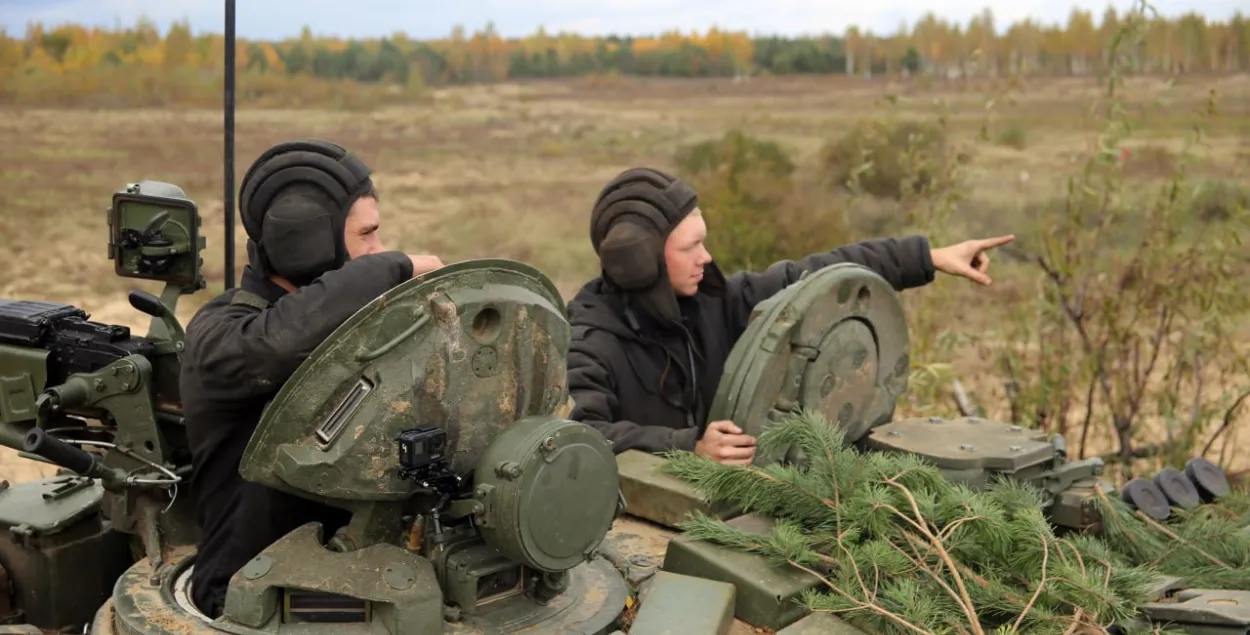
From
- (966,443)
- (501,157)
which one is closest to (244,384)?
(966,443)

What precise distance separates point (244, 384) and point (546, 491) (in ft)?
2.50

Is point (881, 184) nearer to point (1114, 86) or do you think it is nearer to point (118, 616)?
point (1114, 86)

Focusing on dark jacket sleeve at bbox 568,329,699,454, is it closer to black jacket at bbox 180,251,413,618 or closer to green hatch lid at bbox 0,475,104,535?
black jacket at bbox 180,251,413,618

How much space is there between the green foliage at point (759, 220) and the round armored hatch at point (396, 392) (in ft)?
30.1

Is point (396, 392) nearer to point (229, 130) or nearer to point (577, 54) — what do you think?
point (229, 130)

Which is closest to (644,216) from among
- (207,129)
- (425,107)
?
(207,129)

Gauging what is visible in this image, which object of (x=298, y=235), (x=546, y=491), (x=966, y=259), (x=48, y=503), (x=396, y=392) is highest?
(x=298, y=235)

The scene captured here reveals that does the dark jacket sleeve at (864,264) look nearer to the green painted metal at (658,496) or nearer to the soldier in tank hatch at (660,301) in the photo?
the soldier in tank hatch at (660,301)

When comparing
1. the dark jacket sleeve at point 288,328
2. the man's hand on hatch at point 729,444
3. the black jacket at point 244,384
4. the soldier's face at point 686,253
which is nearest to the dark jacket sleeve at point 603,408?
the man's hand on hatch at point 729,444

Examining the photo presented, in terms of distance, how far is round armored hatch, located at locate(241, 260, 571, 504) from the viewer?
316 centimetres

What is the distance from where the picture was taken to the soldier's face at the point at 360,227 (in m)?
3.66

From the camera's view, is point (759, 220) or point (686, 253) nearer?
point (686, 253)

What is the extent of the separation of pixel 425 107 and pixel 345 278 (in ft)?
89.1

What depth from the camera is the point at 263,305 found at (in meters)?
3.55
